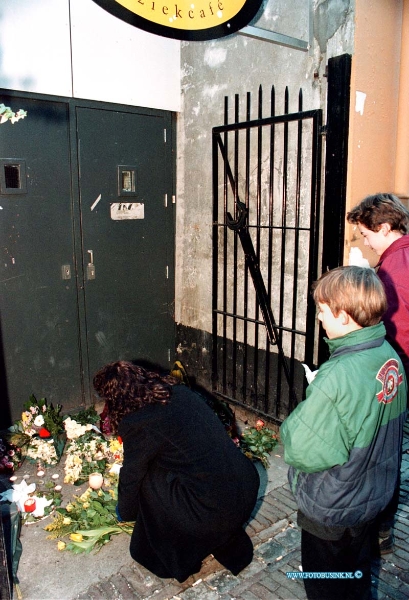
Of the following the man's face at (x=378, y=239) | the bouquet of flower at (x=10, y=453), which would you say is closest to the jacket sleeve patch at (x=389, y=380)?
the man's face at (x=378, y=239)

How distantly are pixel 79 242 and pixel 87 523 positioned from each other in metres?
2.57

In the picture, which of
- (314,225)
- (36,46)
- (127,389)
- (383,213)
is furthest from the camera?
(36,46)

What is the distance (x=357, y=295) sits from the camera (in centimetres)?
206

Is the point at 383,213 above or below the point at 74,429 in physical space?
above

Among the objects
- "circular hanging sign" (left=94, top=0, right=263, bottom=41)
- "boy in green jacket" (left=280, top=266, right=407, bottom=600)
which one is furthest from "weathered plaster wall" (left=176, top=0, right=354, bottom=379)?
"boy in green jacket" (left=280, top=266, right=407, bottom=600)

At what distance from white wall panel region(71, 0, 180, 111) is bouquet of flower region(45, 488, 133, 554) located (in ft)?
11.5

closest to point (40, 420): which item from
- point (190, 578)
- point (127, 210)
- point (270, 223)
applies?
point (190, 578)

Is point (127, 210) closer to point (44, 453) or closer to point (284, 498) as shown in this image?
point (44, 453)

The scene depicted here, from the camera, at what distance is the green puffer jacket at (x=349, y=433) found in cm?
199

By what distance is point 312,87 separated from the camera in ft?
13.4

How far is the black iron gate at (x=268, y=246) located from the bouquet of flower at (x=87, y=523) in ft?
5.94

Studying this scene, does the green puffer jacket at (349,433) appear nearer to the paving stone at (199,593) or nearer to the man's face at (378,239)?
the paving stone at (199,593)

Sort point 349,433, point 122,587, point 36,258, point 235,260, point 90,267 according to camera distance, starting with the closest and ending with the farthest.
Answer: point 349,433
point 122,587
point 36,258
point 235,260
point 90,267

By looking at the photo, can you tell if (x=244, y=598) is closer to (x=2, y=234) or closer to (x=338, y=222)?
(x=338, y=222)
